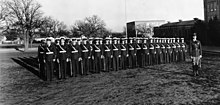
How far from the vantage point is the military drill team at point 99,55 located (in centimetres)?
1020

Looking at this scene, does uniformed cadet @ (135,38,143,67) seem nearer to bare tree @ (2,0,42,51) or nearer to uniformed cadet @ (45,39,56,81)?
uniformed cadet @ (45,39,56,81)

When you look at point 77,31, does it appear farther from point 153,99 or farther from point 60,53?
point 153,99

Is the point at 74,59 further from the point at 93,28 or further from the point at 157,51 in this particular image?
the point at 93,28

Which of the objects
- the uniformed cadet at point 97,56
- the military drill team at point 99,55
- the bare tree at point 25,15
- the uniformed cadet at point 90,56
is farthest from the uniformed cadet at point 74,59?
the bare tree at point 25,15

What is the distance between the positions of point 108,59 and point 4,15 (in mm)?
30449

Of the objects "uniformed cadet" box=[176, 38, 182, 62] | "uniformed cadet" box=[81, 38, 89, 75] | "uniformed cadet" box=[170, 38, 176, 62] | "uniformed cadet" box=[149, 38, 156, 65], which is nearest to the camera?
"uniformed cadet" box=[81, 38, 89, 75]

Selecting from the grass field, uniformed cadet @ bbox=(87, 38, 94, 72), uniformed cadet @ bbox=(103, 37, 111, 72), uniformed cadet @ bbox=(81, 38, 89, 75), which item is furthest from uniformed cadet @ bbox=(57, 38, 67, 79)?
uniformed cadet @ bbox=(103, 37, 111, 72)

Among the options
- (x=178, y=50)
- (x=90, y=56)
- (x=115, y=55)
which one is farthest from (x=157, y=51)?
(x=90, y=56)

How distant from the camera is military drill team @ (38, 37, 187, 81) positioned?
10.2 m

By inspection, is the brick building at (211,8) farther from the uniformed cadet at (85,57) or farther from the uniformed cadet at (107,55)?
the uniformed cadet at (85,57)

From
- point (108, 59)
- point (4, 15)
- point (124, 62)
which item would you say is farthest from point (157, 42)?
point (4, 15)

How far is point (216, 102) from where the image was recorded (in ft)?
19.2

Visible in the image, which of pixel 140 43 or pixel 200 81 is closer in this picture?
pixel 200 81

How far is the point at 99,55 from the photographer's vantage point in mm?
11430
